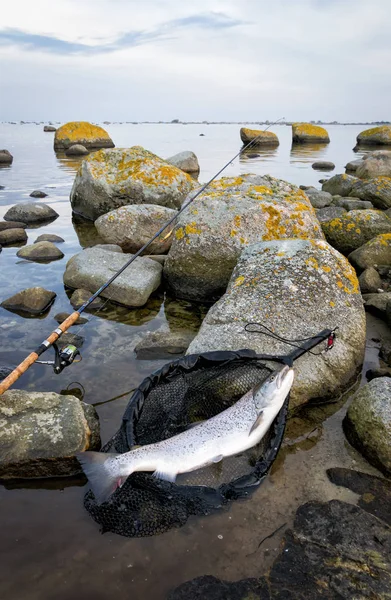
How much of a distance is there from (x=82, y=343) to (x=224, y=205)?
3334mm

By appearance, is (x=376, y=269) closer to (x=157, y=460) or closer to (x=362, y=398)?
(x=362, y=398)

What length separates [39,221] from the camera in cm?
1371

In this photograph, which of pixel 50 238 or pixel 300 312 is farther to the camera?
pixel 50 238

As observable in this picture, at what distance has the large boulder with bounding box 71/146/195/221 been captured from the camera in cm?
1243

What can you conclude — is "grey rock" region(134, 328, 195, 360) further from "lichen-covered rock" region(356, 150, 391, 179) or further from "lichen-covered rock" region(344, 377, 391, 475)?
"lichen-covered rock" region(356, 150, 391, 179)

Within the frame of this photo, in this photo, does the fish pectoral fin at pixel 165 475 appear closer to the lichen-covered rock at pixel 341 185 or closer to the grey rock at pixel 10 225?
the grey rock at pixel 10 225

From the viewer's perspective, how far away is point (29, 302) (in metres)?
7.29

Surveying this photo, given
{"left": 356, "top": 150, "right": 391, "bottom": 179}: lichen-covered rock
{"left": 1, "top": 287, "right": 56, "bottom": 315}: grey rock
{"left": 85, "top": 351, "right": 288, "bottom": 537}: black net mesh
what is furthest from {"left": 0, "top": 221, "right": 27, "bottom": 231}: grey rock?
{"left": 356, "top": 150, "right": 391, "bottom": 179}: lichen-covered rock

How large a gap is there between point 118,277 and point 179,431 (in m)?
4.06

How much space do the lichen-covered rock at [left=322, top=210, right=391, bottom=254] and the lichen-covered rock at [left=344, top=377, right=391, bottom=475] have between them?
20.1 ft

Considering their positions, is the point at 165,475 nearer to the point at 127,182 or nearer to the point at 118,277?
the point at 118,277

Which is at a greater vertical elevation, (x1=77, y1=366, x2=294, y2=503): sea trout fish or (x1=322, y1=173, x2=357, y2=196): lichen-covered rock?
(x1=322, y1=173, x2=357, y2=196): lichen-covered rock

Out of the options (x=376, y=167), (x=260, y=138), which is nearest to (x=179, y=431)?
(x=376, y=167)

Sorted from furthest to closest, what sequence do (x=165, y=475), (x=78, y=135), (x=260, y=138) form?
(x=260, y=138)
(x=78, y=135)
(x=165, y=475)
